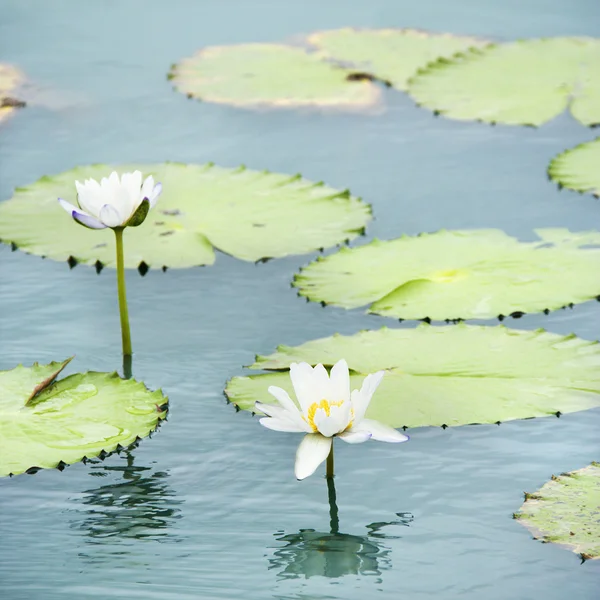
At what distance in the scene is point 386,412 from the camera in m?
1.72

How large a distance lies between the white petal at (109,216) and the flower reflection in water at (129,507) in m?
0.44

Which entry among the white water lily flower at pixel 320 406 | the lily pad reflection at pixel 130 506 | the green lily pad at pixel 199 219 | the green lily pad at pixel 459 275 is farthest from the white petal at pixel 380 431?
the green lily pad at pixel 199 219

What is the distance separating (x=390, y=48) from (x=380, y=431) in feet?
7.39

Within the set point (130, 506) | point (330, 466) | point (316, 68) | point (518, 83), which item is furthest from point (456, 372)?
point (316, 68)

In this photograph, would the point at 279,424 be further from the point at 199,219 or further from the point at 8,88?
the point at 8,88

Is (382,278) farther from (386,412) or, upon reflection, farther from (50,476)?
(50,476)

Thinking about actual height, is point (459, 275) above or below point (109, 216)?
below

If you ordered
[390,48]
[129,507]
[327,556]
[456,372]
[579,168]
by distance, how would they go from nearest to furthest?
[327,556], [129,507], [456,372], [579,168], [390,48]

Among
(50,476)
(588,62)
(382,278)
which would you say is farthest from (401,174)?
(50,476)

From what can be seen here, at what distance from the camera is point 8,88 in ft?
10.7

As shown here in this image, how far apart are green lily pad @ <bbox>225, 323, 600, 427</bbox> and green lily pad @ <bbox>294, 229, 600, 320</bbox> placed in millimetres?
122

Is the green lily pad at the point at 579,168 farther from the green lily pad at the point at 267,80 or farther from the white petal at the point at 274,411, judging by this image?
the white petal at the point at 274,411

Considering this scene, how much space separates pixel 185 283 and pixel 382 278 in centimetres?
41

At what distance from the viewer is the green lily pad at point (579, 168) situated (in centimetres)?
257
